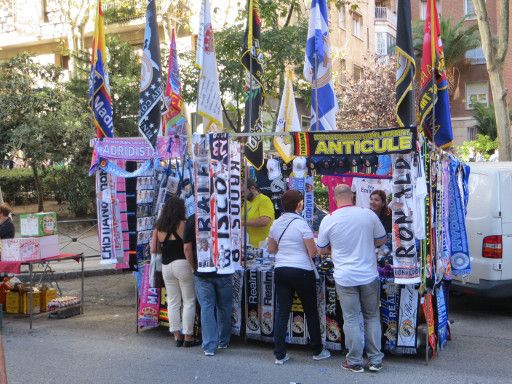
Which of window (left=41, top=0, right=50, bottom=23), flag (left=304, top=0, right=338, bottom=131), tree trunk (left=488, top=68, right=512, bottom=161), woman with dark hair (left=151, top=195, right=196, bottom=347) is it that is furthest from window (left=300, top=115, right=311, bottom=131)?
woman with dark hair (left=151, top=195, right=196, bottom=347)

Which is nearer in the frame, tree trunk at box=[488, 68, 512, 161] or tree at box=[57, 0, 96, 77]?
tree trunk at box=[488, 68, 512, 161]

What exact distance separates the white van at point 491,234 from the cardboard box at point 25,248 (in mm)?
5522

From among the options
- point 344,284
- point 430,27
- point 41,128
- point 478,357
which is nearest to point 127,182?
point 344,284

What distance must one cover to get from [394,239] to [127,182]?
3651 millimetres

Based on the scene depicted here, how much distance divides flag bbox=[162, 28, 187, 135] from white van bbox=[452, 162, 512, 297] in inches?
157

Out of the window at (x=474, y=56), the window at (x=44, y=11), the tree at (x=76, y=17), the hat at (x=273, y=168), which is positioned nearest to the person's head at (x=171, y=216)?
the hat at (x=273, y=168)

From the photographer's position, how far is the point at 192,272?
274 inches

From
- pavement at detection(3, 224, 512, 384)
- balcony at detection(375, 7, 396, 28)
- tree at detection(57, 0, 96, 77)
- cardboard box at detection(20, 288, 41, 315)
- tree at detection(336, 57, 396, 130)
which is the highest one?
balcony at detection(375, 7, 396, 28)

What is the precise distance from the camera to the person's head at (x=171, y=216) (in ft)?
22.8

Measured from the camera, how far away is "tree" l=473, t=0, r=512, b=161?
1310cm

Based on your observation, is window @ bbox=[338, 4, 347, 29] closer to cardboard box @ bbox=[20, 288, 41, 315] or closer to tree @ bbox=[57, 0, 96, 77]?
tree @ bbox=[57, 0, 96, 77]

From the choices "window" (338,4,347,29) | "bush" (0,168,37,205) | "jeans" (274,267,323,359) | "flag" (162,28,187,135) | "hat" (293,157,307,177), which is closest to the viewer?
"jeans" (274,267,323,359)

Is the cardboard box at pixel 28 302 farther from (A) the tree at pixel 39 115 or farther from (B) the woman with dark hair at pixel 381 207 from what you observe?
(A) the tree at pixel 39 115

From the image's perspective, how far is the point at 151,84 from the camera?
798 centimetres
